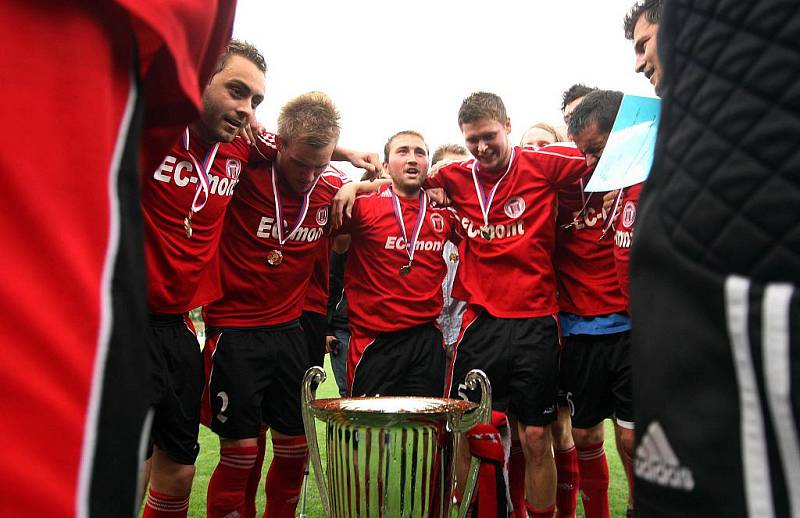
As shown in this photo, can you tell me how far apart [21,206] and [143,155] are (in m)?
0.26

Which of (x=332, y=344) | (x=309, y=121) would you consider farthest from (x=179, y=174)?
(x=332, y=344)

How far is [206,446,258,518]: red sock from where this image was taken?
108 inches

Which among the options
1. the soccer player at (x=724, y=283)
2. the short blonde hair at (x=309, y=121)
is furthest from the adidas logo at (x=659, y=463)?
the short blonde hair at (x=309, y=121)

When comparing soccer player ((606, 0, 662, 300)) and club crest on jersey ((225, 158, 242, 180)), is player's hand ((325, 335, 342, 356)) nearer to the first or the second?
club crest on jersey ((225, 158, 242, 180))

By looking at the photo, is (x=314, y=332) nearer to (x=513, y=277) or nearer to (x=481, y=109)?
(x=513, y=277)

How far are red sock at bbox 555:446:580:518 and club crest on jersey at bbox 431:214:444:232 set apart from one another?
1345 mm

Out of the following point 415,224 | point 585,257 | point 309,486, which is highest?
point 415,224

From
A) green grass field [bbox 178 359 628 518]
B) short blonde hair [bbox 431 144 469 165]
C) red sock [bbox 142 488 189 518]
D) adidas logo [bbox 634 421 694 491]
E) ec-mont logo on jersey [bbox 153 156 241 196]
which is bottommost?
green grass field [bbox 178 359 628 518]

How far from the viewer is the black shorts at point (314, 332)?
3.74m

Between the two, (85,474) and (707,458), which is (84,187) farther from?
(707,458)

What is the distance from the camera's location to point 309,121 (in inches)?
116

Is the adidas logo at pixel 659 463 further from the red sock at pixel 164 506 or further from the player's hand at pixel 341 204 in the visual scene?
the player's hand at pixel 341 204

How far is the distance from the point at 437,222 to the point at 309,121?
3.16 ft

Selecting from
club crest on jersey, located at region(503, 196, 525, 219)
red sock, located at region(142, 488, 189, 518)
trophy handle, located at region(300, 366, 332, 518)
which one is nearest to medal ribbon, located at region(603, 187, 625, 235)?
club crest on jersey, located at region(503, 196, 525, 219)
